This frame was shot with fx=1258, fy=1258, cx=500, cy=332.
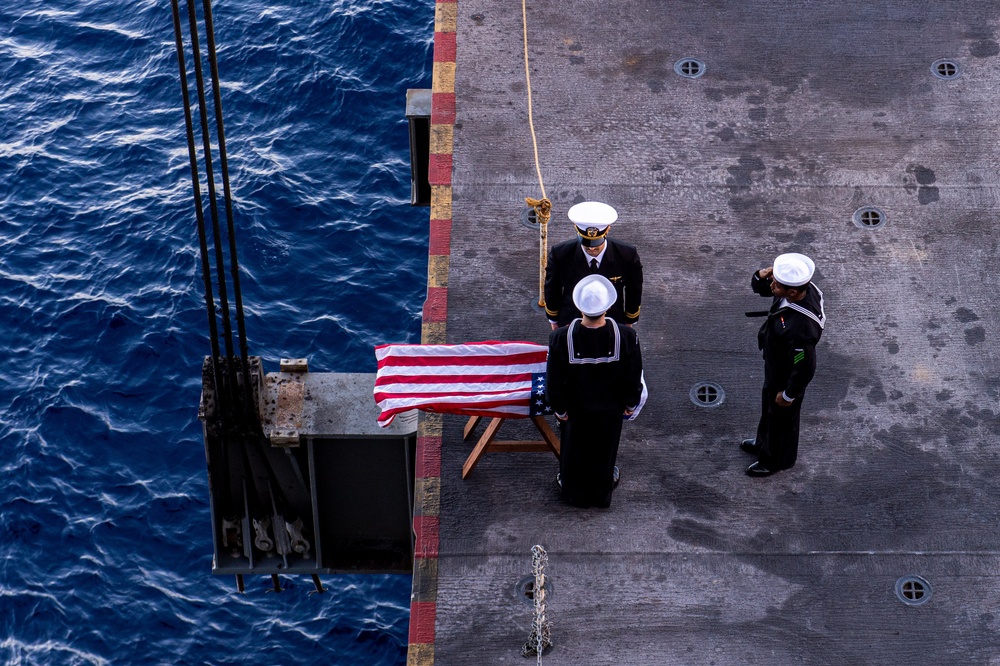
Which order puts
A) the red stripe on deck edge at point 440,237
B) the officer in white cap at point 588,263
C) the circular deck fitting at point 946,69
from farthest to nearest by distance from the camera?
the circular deck fitting at point 946,69 < the red stripe on deck edge at point 440,237 < the officer in white cap at point 588,263

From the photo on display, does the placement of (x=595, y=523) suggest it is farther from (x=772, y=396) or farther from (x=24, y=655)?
(x=24, y=655)

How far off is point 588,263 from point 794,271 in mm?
1862

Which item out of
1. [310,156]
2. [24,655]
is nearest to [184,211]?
[310,156]

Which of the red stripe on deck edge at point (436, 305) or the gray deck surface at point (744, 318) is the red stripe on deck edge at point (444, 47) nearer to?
the gray deck surface at point (744, 318)

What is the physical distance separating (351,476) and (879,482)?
5307 millimetres

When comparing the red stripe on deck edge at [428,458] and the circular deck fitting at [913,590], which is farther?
the red stripe on deck edge at [428,458]

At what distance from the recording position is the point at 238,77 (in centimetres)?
2866

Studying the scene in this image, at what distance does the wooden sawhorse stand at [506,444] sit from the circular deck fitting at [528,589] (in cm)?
125

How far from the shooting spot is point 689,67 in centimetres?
1600

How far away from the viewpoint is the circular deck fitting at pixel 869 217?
14125mm

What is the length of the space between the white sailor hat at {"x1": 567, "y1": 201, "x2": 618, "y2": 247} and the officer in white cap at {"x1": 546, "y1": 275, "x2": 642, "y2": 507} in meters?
0.79

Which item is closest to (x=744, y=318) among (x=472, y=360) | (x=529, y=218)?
(x=529, y=218)

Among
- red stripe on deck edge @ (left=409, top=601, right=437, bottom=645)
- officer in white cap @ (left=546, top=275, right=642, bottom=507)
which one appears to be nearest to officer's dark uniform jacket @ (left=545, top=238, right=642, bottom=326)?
officer in white cap @ (left=546, top=275, right=642, bottom=507)

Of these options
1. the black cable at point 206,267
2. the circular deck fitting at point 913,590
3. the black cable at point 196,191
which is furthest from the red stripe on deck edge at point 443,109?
the circular deck fitting at point 913,590
